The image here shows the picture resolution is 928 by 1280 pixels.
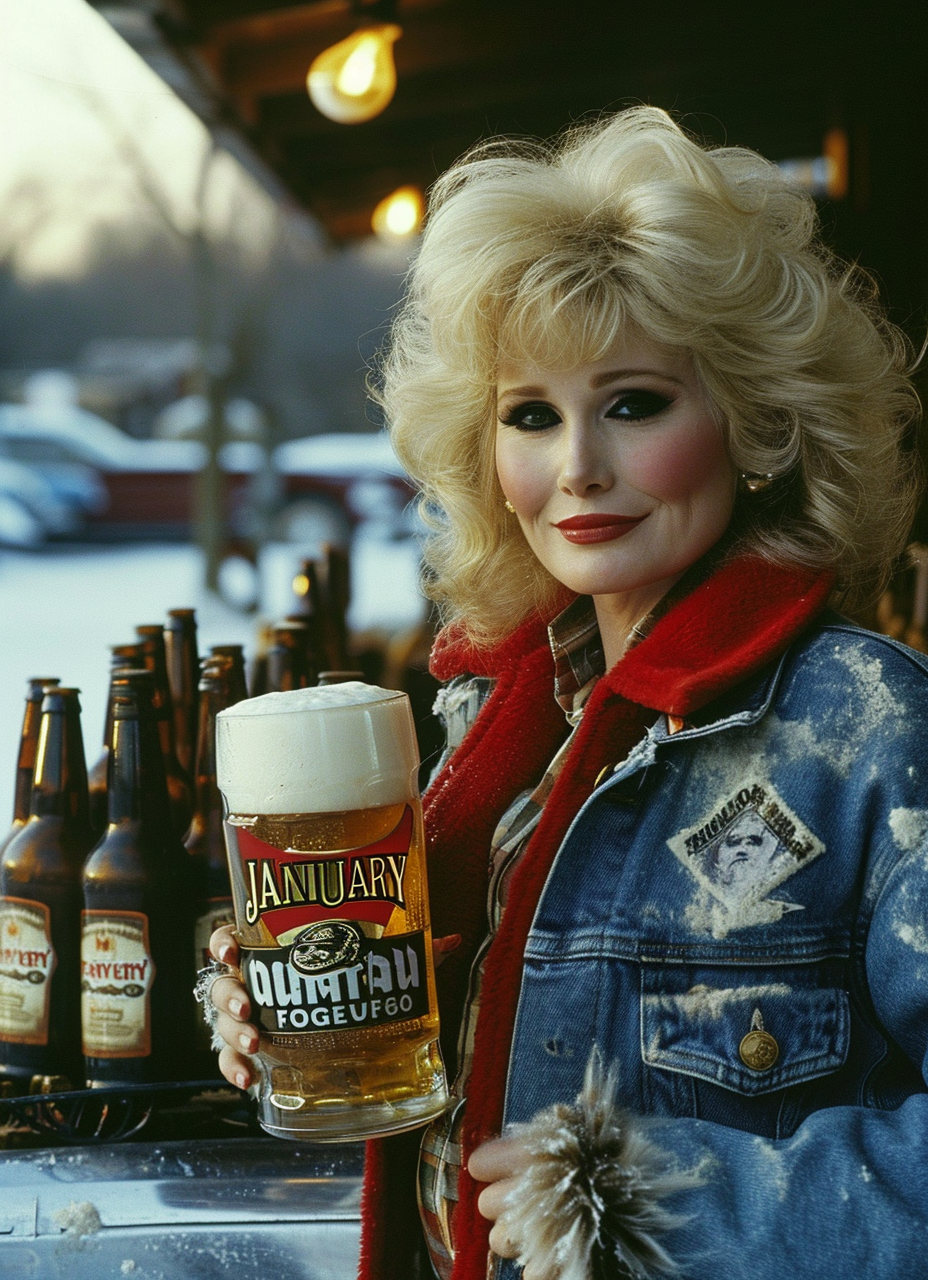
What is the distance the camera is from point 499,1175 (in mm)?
1016

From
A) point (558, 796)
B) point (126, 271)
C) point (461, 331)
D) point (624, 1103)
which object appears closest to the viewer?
point (624, 1103)

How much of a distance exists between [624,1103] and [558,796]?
11.4 inches

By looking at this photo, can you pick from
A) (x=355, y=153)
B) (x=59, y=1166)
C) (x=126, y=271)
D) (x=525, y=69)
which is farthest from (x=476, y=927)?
(x=126, y=271)

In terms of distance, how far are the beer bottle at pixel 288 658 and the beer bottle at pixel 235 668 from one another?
0.10 metres

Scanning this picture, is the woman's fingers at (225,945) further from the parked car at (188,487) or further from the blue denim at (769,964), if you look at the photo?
the parked car at (188,487)

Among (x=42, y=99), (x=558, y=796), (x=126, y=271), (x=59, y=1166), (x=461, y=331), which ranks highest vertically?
(x=126, y=271)

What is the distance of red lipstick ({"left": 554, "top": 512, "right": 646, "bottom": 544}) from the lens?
1251 millimetres

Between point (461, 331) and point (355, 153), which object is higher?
point (355, 153)

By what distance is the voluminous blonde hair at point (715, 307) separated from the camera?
48.6 inches

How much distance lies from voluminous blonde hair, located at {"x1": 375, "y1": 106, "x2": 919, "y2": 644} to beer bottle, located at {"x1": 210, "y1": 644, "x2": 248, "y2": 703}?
685 millimetres

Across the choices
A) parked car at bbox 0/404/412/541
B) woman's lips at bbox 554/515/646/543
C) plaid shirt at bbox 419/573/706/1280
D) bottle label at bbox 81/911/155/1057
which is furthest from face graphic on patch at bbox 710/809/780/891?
parked car at bbox 0/404/412/541

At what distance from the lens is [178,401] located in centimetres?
1784

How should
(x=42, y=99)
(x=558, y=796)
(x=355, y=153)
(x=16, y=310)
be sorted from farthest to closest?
(x=16, y=310)
(x=355, y=153)
(x=42, y=99)
(x=558, y=796)

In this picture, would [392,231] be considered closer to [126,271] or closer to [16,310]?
[126,271]
